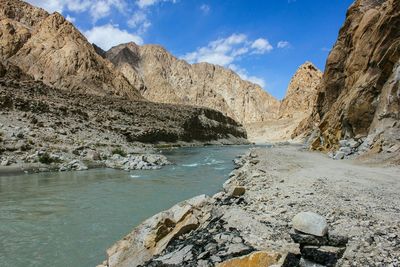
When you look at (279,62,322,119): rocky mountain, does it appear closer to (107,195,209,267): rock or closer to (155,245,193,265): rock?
(107,195,209,267): rock

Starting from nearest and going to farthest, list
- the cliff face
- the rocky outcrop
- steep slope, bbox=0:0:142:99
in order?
the cliff face
the rocky outcrop
steep slope, bbox=0:0:142:99

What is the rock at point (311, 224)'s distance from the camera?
5.18 m

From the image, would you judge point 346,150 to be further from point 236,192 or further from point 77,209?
point 77,209

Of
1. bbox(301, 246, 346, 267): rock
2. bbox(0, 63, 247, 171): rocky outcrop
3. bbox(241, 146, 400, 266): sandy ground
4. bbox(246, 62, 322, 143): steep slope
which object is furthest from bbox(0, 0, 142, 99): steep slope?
bbox(301, 246, 346, 267): rock

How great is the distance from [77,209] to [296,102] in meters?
154

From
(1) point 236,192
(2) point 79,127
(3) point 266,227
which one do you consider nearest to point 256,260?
(3) point 266,227

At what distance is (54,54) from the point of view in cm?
9506

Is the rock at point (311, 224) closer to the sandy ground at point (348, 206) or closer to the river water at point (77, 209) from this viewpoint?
the sandy ground at point (348, 206)

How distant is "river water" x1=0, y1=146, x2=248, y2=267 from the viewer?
8.76 meters

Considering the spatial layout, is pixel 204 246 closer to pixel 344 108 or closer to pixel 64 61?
pixel 344 108

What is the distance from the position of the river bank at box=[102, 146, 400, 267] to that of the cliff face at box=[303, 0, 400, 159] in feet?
34.4

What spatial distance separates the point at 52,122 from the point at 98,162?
1324 cm

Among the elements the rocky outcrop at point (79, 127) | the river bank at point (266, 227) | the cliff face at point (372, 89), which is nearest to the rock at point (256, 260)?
the river bank at point (266, 227)

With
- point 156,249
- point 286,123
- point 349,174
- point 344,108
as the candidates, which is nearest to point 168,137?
point 344,108
